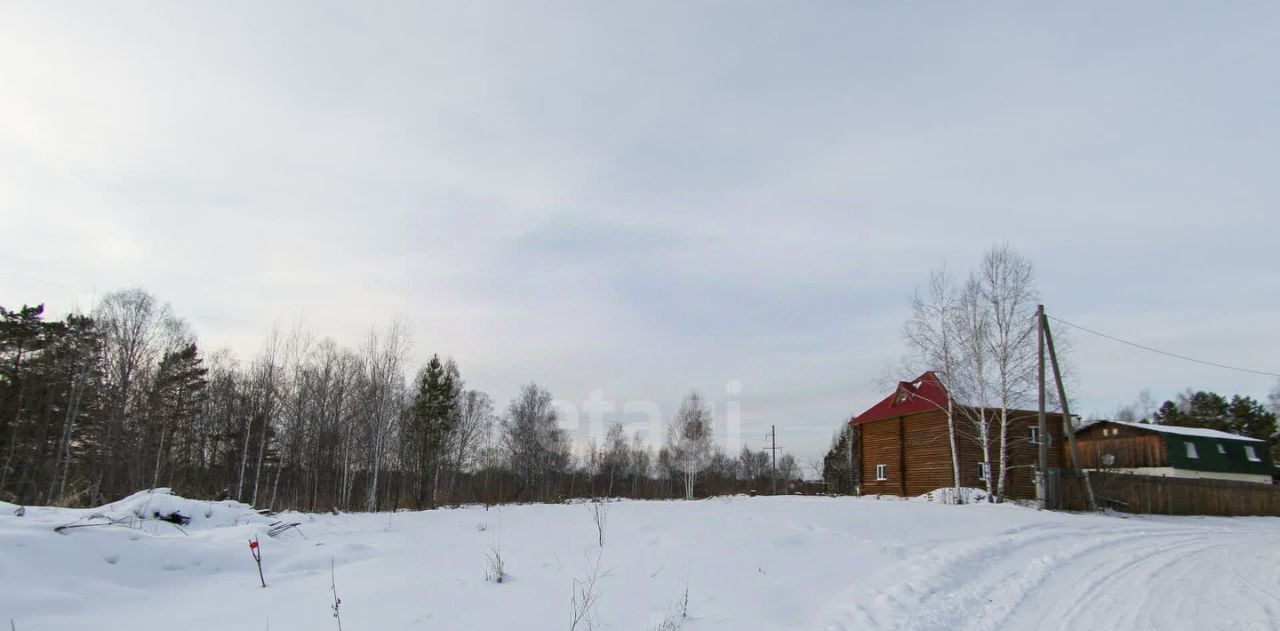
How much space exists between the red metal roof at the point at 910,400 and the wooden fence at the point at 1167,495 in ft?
23.3

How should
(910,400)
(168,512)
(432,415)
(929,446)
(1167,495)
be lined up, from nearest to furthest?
1. (168,512)
2. (1167,495)
3. (929,446)
4. (910,400)
5. (432,415)

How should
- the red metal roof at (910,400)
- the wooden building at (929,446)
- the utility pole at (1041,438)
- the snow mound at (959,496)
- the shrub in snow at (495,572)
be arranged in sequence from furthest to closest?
the red metal roof at (910,400) → the wooden building at (929,446) → the snow mound at (959,496) → the utility pole at (1041,438) → the shrub in snow at (495,572)

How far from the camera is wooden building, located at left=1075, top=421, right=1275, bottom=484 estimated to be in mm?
32906

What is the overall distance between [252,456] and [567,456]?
1052 inches

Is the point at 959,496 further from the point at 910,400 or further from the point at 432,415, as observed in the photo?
the point at 432,415

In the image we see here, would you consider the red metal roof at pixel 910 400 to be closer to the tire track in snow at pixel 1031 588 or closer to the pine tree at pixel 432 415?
the tire track in snow at pixel 1031 588

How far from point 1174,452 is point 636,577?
3824 centimetres

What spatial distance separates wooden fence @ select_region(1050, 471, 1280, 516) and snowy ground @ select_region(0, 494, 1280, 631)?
1044cm

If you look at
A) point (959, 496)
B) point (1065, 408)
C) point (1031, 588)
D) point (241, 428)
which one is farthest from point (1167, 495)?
point (241, 428)

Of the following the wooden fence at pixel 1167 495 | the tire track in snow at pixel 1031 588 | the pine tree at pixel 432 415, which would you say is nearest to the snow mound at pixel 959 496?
the wooden fence at pixel 1167 495

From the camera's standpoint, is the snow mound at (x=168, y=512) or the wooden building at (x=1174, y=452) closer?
the snow mound at (x=168, y=512)

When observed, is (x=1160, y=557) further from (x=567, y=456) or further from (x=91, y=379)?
(x=567, y=456)

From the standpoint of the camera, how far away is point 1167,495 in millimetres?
23750

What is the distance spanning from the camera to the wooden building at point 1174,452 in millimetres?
32906
